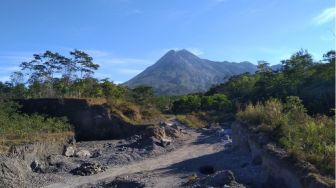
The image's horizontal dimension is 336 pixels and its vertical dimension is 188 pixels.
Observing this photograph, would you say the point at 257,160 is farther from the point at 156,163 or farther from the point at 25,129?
the point at 25,129

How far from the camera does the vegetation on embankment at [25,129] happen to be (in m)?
23.5

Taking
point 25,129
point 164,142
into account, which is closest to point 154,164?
point 164,142

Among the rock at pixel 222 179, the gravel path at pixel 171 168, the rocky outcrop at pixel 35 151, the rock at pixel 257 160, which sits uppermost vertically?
the rocky outcrop at pixel 35 151

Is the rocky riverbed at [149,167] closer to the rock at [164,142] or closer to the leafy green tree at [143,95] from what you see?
the rock at [164,142]

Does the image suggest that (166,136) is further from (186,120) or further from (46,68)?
(46,68)

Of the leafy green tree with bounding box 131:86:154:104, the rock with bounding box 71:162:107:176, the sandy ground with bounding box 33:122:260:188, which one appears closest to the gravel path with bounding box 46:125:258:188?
the sandy ground with bounding box 33:122:260:188

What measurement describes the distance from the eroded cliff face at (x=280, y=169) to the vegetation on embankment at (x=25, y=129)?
11.0m

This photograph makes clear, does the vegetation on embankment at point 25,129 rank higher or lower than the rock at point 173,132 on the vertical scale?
higher

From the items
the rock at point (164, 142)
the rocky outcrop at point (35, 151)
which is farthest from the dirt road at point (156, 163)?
the rocky outcrop at point (35, 151)

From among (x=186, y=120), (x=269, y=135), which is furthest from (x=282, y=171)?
(x=186, y=120)

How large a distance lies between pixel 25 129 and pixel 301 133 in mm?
17064

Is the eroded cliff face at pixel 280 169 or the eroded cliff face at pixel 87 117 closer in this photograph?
the eroded cliff face at pixel 280 169

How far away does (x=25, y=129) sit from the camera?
25922mm

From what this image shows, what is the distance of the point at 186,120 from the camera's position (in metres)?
43.9
